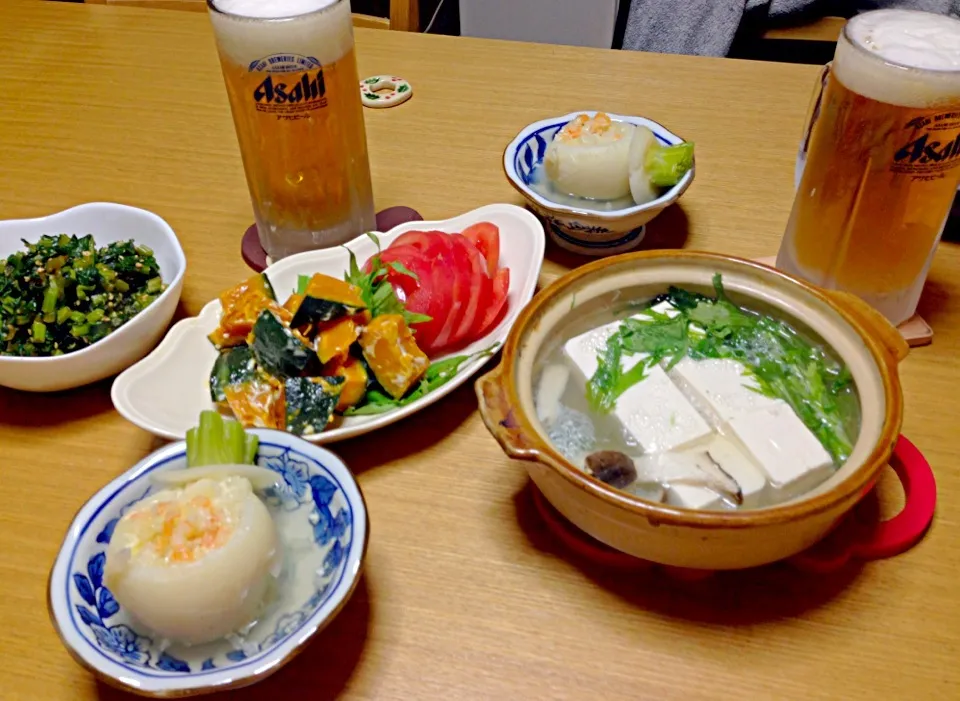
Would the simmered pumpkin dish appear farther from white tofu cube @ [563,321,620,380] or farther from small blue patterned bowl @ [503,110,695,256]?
small blue patterned bowl @ [503,110,695,256]

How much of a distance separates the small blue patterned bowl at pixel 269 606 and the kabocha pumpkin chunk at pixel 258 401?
9 centimetres

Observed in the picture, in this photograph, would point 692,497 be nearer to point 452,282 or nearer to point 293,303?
point 452,282

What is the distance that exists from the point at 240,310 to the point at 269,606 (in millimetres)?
419

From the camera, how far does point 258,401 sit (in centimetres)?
91

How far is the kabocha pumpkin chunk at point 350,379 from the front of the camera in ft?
3.06

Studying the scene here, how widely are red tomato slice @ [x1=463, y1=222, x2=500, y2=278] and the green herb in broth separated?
11.0 inches

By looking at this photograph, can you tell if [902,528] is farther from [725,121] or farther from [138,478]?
[725,121]

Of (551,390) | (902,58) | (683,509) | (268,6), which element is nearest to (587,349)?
(551,390)

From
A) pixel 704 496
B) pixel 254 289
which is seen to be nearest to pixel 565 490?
pixel 704 496

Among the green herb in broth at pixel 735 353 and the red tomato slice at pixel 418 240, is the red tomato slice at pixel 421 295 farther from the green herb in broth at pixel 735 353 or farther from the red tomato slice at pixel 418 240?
the green herb in broth at pixel 735 353

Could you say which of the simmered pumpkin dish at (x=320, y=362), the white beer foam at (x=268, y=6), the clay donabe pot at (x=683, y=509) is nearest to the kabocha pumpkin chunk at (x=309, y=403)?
the simmered pumpkin dish at (x=320, y=362)

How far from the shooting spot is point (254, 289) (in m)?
1.02

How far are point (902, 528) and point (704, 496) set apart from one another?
0.24 m

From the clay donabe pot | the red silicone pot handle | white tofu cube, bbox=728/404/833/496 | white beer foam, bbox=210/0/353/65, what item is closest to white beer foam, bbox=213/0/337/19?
white beer foam, bbox=210/0/353/65
